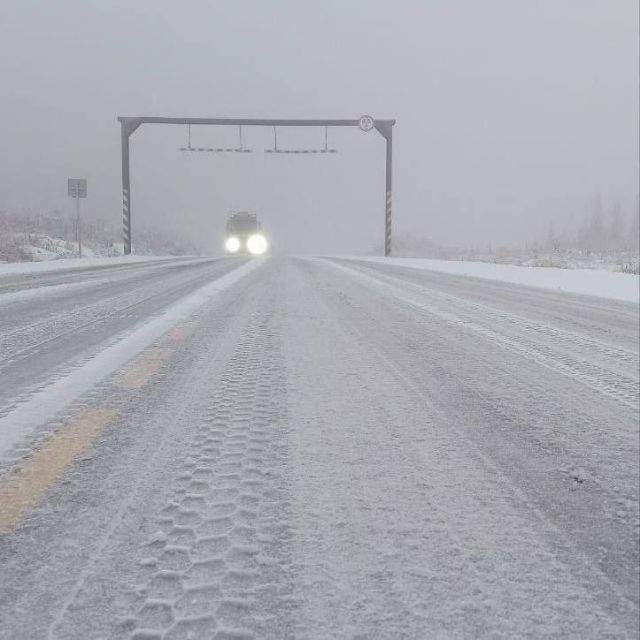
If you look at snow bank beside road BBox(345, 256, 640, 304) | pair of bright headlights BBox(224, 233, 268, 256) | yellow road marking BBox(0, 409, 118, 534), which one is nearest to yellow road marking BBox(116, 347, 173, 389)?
yellow road marking BBox(0, 409, 118, 534)

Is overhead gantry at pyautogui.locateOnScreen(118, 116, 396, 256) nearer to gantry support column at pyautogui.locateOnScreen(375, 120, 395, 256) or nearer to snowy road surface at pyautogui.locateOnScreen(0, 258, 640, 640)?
gantry support column at pyautogui.locateOnScreen(375, 120, 395, 256)

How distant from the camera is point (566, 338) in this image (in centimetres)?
335

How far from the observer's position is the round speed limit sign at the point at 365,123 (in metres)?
23.0

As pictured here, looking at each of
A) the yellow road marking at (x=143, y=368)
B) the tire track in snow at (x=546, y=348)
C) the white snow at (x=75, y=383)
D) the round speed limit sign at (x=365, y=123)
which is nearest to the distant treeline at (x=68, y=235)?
the white snow at (x=75, y=383)

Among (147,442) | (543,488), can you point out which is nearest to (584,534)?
(543,488)

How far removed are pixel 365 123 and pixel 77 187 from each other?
11.9 metres

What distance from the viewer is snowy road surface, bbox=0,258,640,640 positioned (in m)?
0.75

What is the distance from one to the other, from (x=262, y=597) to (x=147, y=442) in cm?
69

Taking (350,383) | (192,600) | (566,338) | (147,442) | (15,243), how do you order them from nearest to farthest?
(192,600) < (147,442) < (350,383) < (566,338) < (15,243)

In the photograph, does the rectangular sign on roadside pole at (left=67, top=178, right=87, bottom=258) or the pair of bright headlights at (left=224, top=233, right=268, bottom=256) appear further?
the pair of bright headlights at (left=224, top=233, right=268, bottom=256)

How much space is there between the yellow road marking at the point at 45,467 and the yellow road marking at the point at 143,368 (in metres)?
0.38

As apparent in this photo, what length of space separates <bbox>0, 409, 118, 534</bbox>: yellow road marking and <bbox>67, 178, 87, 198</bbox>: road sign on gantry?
718 inches

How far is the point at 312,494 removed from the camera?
3.59 ft

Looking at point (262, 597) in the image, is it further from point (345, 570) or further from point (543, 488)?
point (543, 488)
